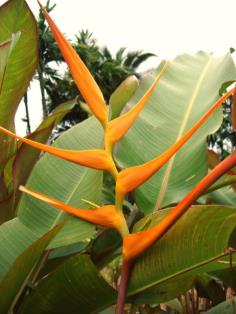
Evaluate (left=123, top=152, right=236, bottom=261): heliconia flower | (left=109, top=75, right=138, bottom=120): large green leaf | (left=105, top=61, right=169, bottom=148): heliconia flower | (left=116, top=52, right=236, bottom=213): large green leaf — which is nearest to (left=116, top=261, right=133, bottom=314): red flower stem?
(left=123, top=152, right=236, bottom=261): heliconia flower

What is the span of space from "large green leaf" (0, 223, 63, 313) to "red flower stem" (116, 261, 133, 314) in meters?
0.09

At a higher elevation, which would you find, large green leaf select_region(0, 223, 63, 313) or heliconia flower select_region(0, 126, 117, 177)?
heliconia flower select_region(0, 126, 117, 177)

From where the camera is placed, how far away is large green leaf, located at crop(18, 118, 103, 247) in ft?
2.03

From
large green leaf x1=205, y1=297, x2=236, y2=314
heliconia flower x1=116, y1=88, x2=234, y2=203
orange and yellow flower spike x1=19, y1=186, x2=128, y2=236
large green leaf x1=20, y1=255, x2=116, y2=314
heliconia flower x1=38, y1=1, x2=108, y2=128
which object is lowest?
large green leaf x1=205, y1=297, x2=236, y2=314

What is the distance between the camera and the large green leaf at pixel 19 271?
0.50 meters

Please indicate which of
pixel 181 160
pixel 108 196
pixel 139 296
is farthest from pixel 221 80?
pixel 139 296

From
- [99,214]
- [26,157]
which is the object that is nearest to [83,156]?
[99,214]

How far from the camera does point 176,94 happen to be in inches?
34.1

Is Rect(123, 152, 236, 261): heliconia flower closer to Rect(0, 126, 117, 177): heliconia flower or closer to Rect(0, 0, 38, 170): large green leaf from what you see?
Rect(0, 126, 117, 177): heliconia flower

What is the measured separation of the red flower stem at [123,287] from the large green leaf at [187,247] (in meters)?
0.02

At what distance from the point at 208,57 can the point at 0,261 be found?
1.94 ft

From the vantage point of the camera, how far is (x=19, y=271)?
20.5 inches

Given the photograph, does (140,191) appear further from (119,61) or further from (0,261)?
(119,61)

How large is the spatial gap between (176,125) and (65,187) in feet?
0.71
